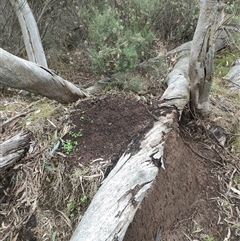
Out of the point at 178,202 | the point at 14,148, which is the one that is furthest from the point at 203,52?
the point at 14,148

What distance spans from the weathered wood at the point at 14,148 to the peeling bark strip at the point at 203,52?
174 centimetres

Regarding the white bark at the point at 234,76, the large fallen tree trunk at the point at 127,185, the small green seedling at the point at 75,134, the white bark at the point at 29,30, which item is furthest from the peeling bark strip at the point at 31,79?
the white bark at the point at 234,76

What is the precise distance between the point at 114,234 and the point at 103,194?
38cm

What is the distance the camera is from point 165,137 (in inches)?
121

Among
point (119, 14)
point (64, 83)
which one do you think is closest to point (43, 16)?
point (119, 14)

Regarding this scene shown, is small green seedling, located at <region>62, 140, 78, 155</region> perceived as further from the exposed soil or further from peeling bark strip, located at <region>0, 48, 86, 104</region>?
the exposed soil

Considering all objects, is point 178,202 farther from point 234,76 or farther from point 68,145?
point 234,76

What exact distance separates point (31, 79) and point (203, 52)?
1.57 meters

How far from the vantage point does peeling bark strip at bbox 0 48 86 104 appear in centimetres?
265

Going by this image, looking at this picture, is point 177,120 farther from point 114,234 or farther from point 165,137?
point 114,234

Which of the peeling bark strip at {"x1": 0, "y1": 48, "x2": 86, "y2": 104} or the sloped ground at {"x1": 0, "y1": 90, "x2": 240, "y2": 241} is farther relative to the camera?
the sloped ground at {"x1": 0, "y1": 90, "x2": 240, "y2": 241}

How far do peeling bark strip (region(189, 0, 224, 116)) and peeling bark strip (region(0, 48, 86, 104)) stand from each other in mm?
1289

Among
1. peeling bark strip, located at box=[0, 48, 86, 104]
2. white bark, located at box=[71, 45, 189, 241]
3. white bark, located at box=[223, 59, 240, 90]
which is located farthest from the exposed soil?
white bark, located at box=[223, 59, 240, 90]

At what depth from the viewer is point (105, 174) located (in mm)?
2938
